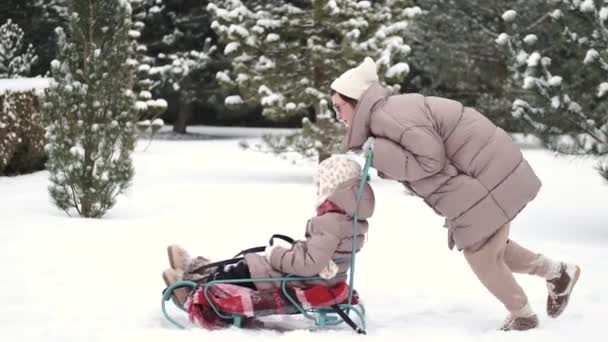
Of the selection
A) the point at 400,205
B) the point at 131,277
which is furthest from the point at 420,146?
the point at 400,205

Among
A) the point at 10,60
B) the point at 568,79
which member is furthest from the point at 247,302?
the point at 10,60

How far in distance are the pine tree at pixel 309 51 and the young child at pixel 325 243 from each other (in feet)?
28.3

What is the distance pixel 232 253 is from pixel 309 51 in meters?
7.37

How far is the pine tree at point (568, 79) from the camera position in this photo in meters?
8.23

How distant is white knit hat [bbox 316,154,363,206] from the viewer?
4.55 meters

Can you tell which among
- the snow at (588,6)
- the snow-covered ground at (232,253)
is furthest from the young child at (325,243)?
the snow at (588,6)

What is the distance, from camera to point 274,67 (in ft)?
45.3

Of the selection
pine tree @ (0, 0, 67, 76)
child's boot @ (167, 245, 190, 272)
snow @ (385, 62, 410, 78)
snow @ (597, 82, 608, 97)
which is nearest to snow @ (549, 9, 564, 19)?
snow @ (597, 82, 608, 97)

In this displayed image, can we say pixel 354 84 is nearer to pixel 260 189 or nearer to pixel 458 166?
pixel 458 166

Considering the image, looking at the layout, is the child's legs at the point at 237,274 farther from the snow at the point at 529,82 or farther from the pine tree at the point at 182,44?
the pine tree at the point at 182,44

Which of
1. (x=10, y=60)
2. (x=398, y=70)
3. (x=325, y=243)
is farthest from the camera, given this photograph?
(x=10, y=60)

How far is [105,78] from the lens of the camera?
29.2 feet

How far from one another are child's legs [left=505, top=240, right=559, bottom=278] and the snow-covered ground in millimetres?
294

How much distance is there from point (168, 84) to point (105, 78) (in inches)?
638
